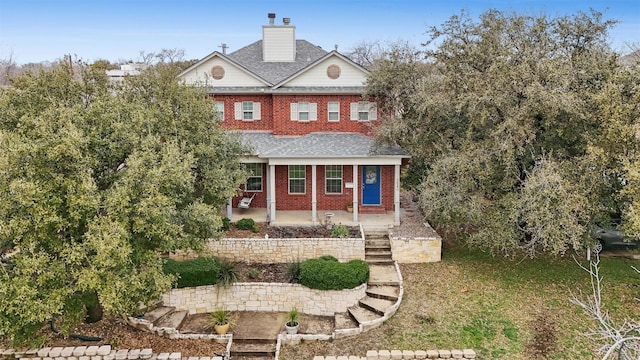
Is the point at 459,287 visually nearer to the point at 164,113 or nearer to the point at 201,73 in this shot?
the point at 164,113

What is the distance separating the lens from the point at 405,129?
61.2 ft

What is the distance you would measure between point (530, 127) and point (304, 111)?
9.98 meters

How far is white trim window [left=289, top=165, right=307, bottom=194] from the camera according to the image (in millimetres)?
20953

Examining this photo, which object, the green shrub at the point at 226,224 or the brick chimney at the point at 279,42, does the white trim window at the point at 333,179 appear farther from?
the brick chimney at the point at 279,42

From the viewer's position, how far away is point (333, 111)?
21406 mm

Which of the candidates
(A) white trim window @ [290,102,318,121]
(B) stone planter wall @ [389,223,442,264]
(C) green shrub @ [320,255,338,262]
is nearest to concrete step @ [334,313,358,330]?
(C) green shrub @ [320,255,338,262]

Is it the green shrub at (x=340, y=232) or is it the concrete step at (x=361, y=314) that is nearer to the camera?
the concrete step at (x=361, y=314)

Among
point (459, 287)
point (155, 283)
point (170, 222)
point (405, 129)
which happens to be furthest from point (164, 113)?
point (459, 287)

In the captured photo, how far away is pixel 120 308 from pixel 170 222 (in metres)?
2.45

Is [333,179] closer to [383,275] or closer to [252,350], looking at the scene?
[383,275]

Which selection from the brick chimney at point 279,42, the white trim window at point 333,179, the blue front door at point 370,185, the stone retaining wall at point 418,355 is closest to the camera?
the stone retaining wall at point 418,355

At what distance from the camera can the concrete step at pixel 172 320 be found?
13.5 metres

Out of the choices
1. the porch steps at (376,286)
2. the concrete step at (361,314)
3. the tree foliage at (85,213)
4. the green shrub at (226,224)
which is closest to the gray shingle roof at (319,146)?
the green shrub at (226,224)

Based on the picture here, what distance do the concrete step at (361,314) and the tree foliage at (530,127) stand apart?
4362 millimetres
